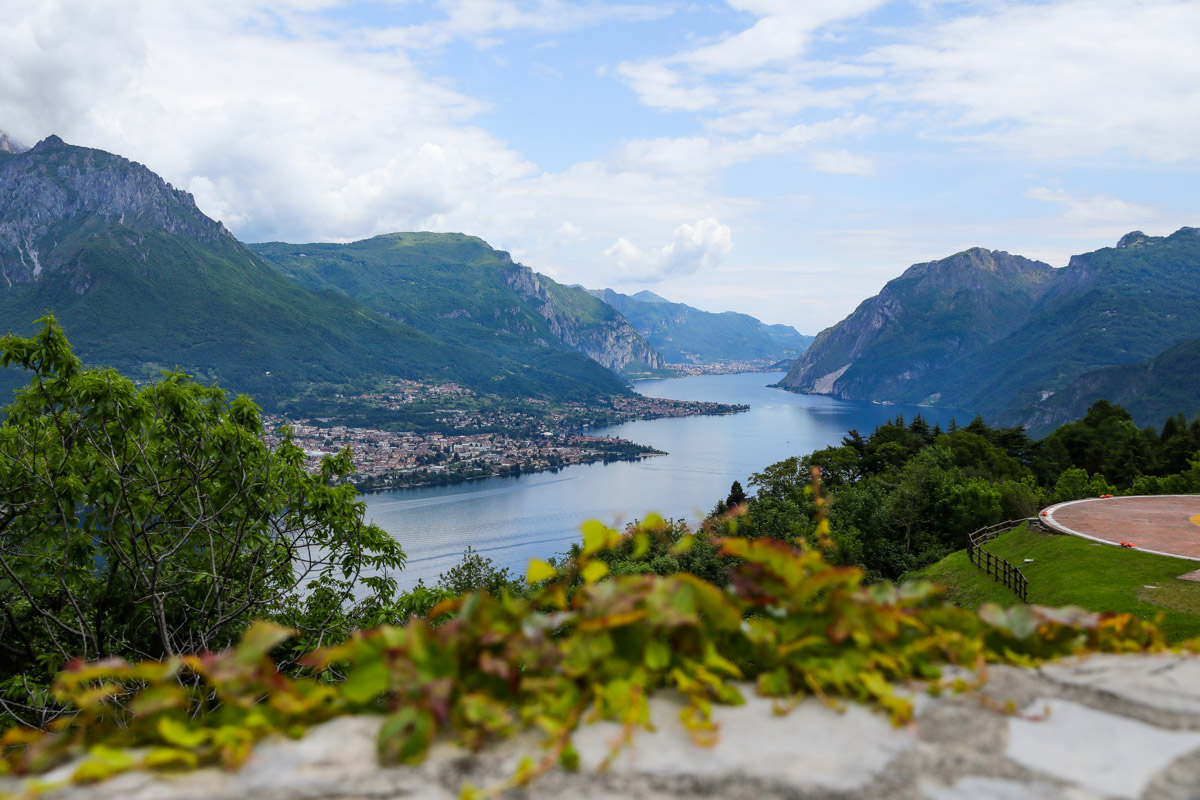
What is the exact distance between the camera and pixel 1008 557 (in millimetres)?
18047

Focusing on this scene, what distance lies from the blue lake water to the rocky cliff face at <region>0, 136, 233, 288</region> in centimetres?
13180

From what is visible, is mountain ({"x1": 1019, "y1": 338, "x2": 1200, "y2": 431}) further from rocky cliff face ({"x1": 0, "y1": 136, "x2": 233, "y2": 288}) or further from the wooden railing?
rocky cliff face ({"x1": 0, "y1": 136, "x2": 233, "y2": 288})

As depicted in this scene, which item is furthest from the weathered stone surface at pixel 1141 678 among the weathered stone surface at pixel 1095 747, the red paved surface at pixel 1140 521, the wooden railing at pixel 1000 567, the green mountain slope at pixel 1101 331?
the green mountain slope at pixel 1101 331

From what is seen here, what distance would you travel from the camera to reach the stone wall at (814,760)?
3.98 feet

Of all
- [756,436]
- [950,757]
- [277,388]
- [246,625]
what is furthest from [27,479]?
[277,388]

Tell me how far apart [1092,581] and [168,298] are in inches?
6778

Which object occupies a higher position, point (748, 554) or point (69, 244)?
point (69, 244)

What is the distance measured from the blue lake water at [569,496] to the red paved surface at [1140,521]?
17771 millimetres

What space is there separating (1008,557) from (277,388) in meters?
140

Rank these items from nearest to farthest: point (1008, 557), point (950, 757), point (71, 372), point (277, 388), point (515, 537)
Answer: point (950, 757), point (71, 372), point (1008, 557), point (515, 537), point (277, 388)

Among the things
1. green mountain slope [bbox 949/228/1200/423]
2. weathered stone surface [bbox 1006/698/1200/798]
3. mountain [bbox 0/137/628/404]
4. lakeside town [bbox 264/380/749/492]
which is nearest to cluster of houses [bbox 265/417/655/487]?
lakeside town [bbox 264/380/749/492]

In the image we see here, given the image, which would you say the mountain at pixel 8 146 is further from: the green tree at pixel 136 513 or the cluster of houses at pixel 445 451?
the green tree at pixel 136 513

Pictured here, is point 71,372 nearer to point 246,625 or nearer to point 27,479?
Result: point 27,479

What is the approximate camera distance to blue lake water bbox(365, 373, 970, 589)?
5538 centimetres
